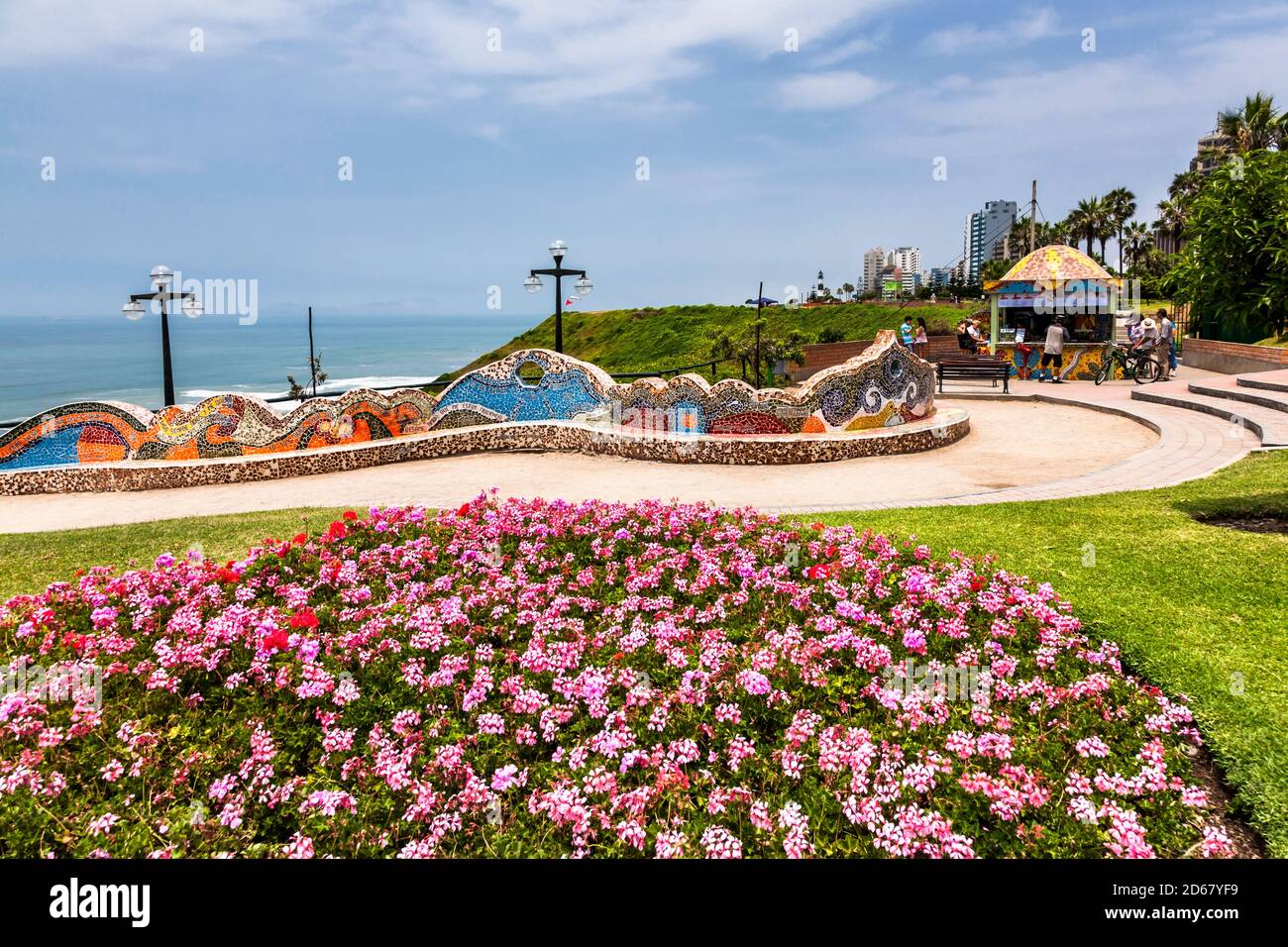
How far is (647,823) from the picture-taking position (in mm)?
3389

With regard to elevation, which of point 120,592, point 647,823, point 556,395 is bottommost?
point 647,823

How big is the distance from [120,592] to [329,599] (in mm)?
1465

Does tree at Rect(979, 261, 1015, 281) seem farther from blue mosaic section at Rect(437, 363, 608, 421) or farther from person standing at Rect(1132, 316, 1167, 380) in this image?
blue mosaic section at Rect(437, 363, 608, 421)

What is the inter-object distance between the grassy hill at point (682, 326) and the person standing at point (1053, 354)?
55.5 feet

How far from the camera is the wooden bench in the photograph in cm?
2161

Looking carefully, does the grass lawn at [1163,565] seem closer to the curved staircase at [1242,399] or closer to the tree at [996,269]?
the curved staircase at [1242,399]

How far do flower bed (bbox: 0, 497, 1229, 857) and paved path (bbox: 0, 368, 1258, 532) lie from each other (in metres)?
4.02

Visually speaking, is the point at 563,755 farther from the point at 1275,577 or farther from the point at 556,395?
the point at 556,395

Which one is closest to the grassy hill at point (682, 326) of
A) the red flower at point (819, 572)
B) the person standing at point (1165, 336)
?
the person standing at point (1165, 336)

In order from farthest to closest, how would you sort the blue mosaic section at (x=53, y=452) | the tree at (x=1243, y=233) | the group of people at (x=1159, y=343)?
the group of people at (x=1159, y=343)
the tree at (x=1243, y=233)
the blue mosaic section at (x=53, y=452)

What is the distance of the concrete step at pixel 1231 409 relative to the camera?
39.8 ft

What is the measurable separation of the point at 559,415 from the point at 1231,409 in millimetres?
12813
